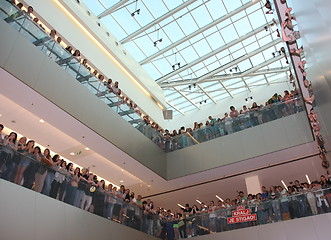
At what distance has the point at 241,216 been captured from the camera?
11.3 metres

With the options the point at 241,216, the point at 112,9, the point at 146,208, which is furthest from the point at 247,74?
the point at 146,208

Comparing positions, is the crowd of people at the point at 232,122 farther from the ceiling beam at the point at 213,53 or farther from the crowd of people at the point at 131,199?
the ceiling beam at the point at 213,53

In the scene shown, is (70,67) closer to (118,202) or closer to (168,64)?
(118,202)

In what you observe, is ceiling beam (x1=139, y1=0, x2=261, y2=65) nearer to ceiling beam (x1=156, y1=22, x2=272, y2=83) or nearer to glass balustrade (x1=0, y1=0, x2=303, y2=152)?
ceiling beam (x1=156, y1=22, x2=272, y2=83)

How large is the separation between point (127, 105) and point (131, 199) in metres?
4.36

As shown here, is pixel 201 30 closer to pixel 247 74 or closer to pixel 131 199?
pixel 247 74

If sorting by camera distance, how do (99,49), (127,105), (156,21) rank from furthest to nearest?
1. (156,21)
2. (99,49)
3. (127,105)

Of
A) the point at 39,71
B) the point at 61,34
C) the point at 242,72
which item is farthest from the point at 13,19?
the point at 242,72

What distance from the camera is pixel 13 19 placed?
970 centimetres

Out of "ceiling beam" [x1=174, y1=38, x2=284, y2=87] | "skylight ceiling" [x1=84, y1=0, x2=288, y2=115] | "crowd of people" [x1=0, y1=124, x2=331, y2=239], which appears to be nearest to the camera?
"crowd of people" [x1=0, y1=124, x2=331, y2=239]

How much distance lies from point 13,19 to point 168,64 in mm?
11413

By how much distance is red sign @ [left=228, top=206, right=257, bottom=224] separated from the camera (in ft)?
36.8

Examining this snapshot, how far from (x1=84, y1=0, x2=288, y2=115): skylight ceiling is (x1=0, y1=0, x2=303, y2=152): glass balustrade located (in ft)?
15.5

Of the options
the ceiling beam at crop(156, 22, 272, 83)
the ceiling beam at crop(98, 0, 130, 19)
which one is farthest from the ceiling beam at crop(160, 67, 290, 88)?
the ceiling beam at crop(98, 0, 130, 19)
